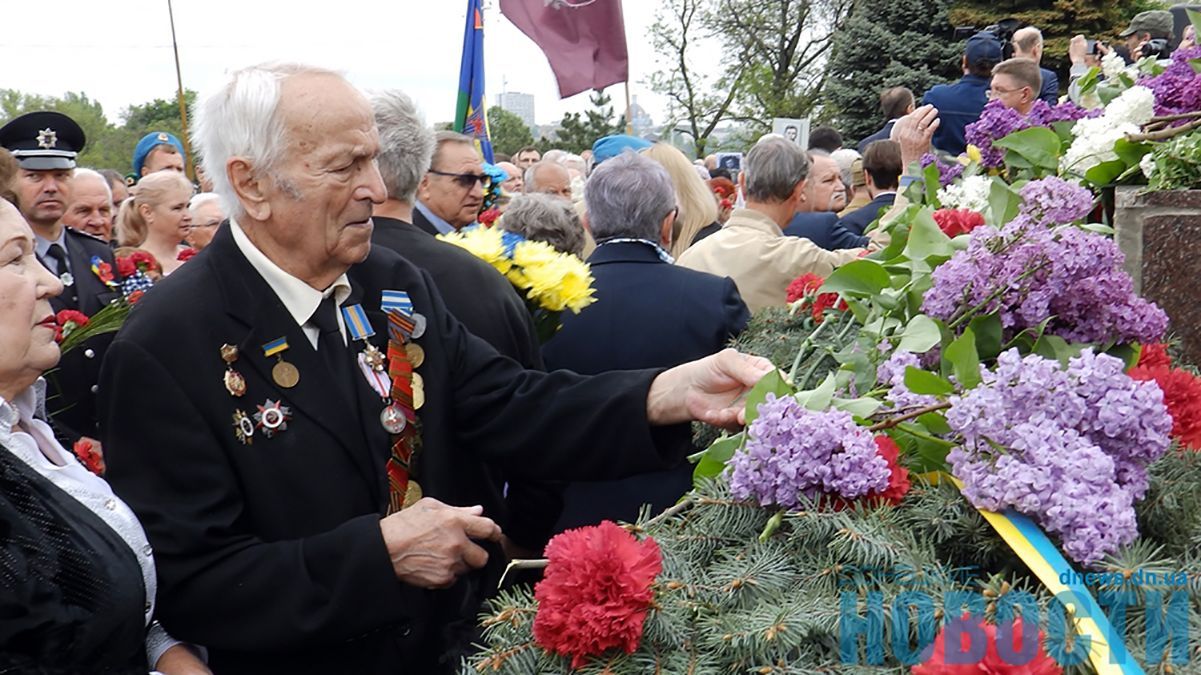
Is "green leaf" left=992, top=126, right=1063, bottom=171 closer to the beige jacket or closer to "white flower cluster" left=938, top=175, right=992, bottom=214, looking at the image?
"white flower cluster" left=938, top=175, right=992, bottom=214

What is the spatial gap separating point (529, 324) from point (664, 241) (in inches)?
34.1

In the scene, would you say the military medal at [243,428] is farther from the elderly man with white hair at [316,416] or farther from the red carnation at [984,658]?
the red carnation at [984,658]

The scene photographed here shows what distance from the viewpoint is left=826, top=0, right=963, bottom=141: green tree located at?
20.5 m

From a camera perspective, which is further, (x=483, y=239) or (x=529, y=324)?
(x=483, y=239)

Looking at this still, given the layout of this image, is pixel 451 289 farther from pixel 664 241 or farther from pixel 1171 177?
pixel 1171 177

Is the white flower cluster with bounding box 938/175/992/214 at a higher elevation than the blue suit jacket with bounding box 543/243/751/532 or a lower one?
higher

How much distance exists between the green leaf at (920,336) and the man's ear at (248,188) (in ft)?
4.16

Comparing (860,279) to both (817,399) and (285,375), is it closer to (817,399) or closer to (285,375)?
(817,399)

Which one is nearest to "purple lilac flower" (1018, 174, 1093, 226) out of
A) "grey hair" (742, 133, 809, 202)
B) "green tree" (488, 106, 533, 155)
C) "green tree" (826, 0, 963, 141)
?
"grey hair" (742, 133, 809, 202)

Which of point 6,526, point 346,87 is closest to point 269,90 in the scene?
point 346,87

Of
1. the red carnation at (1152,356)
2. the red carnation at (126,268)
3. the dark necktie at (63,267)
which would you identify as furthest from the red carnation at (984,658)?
the red carnation at (126,268)

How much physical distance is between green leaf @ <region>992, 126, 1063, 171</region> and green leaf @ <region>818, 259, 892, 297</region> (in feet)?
3.50

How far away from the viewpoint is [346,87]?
2348mm

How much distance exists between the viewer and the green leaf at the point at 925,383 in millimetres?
1681
